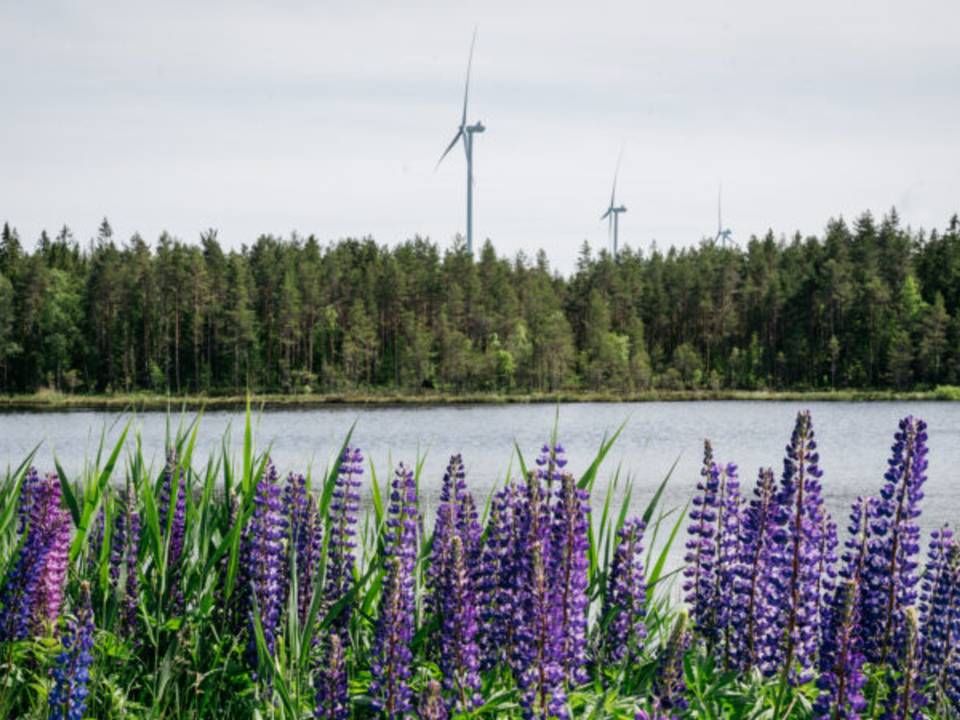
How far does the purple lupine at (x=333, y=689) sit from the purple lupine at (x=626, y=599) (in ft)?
5.78

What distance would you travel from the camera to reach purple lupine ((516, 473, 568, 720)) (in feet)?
16.3

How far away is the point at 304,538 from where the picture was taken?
708cm

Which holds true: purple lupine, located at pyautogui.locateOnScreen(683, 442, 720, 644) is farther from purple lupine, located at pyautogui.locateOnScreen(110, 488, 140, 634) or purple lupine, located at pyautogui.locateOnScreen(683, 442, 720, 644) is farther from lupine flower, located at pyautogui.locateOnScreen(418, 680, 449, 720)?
lupine flower, located at pyautogui.locateOnScreen(418, 680, 449, 720)

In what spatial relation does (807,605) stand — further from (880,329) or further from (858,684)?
(880,329)

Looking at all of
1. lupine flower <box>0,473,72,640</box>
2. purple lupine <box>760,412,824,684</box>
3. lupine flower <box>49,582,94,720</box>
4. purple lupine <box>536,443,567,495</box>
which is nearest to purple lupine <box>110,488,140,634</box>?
lupine flower <box>0,473,72,640</box>

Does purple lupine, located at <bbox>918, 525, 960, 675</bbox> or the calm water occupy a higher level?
purple lupine, located at <bbox>918, 525, 960, 675</bbox>

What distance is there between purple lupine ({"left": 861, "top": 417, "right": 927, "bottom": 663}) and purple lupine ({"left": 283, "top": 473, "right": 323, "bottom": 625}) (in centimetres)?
299

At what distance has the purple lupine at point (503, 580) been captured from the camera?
595 centimetres

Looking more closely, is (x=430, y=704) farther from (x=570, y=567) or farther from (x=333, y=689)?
(x=570, y=567)

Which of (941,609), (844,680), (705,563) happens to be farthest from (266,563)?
(941,609)

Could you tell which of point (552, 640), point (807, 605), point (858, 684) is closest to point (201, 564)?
point (552, 640)

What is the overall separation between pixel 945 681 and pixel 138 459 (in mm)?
4777

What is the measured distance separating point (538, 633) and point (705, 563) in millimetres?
2612

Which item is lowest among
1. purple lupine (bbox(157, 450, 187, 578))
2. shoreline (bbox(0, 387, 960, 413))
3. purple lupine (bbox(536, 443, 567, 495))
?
shoreline (bbox(0, 387, 960, 413))
